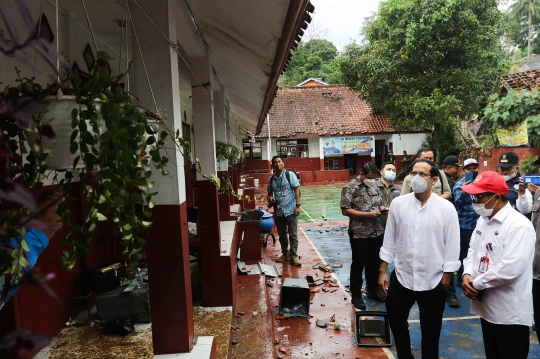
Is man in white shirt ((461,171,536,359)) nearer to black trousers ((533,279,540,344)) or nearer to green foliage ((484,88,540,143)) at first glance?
black trousers ((533,279,540,344))

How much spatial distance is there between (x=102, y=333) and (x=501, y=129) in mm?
14038

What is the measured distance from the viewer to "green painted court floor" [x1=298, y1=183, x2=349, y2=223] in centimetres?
→ 1280

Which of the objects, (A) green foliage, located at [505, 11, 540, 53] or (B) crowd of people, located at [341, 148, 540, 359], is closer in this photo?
(B) crowd of people, located at [341, 148, 540, 359]

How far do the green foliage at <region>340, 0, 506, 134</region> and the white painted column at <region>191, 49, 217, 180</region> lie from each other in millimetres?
16181

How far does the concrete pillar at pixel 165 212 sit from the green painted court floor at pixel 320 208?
965 centimetres

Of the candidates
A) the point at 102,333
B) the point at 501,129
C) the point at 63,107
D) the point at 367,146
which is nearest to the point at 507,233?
the point at 63,107

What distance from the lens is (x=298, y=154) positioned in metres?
29.2

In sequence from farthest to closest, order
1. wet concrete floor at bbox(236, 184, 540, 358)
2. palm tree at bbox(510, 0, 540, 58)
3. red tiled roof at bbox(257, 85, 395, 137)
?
palm tree at bbox(510, 0, 540, 58)
red tiled roof at bbox(257, 85, 395, 137)
wet concrete floor at bbox(236, 184, 540, 358)

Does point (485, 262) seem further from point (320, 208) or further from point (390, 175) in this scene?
point (320, 208)

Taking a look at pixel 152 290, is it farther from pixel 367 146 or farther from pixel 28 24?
pixel 367 146

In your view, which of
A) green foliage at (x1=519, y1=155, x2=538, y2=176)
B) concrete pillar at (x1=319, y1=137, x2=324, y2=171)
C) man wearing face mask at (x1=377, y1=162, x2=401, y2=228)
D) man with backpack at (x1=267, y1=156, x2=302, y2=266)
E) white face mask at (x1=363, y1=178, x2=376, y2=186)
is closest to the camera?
white face mask at (x1=363, y1=178, x2=376, y2=186)

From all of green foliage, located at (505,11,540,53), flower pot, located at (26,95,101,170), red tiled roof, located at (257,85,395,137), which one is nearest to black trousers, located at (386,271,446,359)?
flower pot, located at (26,95,101,170)

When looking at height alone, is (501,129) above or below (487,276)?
above

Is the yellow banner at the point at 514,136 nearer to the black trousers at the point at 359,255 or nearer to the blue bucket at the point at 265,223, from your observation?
the blue bucket at the point at 265,223
